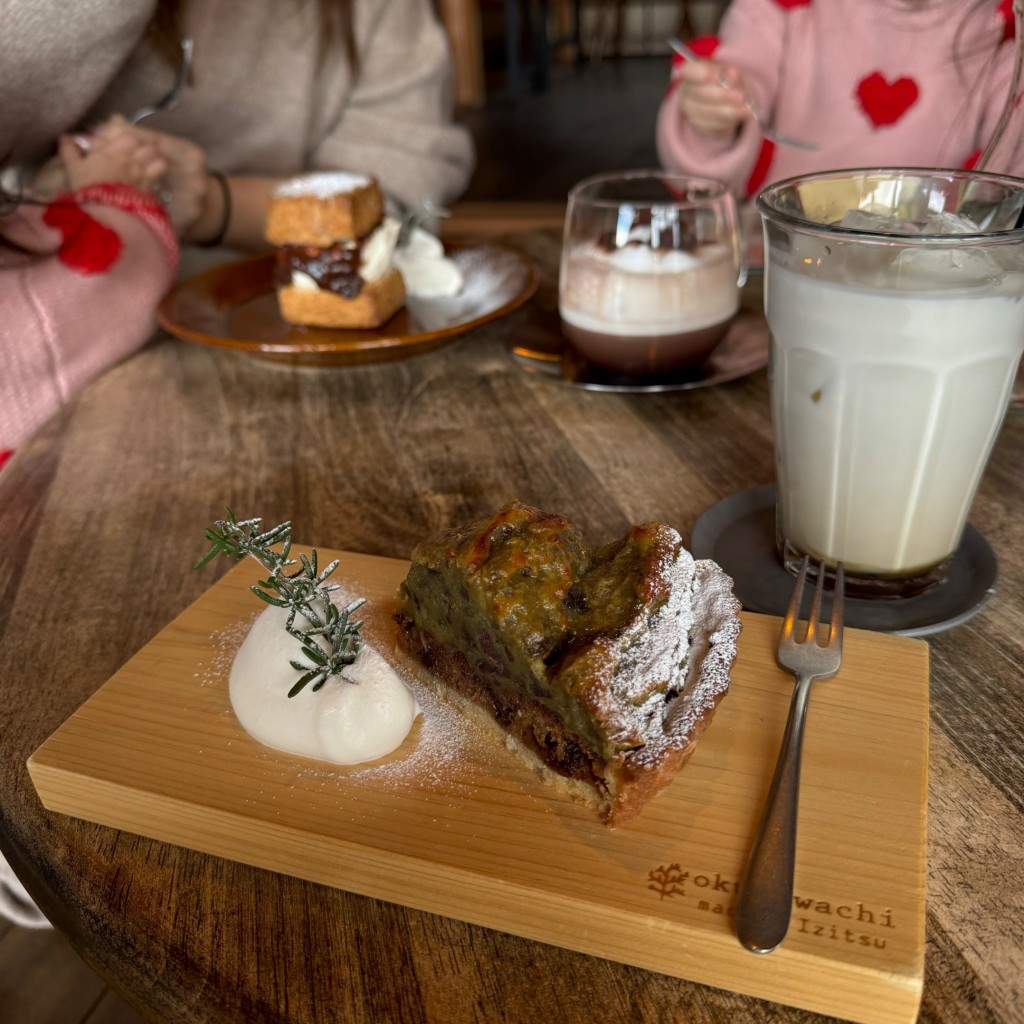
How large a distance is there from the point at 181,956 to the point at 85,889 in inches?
3.5

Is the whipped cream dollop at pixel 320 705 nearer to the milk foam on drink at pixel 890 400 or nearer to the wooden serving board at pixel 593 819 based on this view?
the wooden serving board at pixel 593 819

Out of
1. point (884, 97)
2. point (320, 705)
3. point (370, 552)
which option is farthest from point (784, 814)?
point (884, 97)

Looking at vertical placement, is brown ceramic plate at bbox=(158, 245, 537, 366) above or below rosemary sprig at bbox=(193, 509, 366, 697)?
below

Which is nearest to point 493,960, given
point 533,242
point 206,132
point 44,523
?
point 44,523

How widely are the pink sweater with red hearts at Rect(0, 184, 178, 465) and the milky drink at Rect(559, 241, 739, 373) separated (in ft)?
2.19

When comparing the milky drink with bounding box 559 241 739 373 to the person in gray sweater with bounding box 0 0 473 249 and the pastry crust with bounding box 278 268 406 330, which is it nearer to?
the pastry crust with bounding box 278 268 406 330

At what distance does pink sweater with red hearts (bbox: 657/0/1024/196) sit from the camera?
186 centimetres

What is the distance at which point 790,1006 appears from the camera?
1.51ft

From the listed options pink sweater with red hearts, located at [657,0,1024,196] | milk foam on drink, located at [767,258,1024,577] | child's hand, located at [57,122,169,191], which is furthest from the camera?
pink sweater with red hearts, located at [657,0,1024,196]

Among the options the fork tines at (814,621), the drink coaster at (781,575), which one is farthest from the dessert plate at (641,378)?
the fork tines at (814,621)

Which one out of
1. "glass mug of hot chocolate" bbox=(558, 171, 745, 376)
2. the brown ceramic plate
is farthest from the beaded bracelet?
"glass mug of hot chocolate" bbox=(558, 171, 745, 376)

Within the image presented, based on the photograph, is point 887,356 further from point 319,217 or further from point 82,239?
point 82,239

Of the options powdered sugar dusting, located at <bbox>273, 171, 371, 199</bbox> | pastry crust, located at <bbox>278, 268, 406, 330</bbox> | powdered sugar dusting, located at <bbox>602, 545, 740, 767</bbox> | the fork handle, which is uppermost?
powdered sugar dusting, located at <bbox>273, 171, 371, 199</bbox>

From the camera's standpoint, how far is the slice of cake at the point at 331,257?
1331 millimetres
